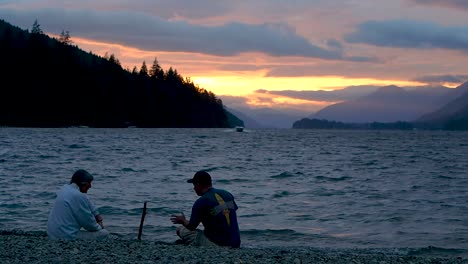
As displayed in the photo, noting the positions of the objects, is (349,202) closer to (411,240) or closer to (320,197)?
(320,197)

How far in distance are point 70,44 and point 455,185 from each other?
145 metres

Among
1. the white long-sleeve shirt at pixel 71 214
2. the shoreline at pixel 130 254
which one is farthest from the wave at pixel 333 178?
the white long-sleeve shirt at pixel 71 214

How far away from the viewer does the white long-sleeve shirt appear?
12.2m

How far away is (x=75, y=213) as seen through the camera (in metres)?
12.4

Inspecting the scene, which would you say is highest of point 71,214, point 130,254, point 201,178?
point 201,178

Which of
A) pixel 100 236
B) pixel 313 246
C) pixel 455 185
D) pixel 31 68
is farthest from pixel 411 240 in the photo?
pixel 31 68

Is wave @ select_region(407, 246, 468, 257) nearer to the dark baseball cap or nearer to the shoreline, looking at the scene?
the shoreline

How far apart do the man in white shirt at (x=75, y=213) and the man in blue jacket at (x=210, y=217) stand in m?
1.72

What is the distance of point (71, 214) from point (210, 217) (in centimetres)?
277

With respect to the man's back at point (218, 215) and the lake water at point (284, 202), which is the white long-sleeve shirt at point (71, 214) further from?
the lake water at point (284, 202)

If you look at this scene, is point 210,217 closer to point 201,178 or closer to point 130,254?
point 201,178

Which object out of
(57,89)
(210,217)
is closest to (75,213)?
(210,217)

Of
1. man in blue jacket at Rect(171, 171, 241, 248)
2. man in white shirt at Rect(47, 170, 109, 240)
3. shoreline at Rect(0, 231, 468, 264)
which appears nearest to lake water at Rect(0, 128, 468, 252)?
man in white shirt at Rect(47, 170, 109, 240)

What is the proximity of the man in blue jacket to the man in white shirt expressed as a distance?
5.65 ft
